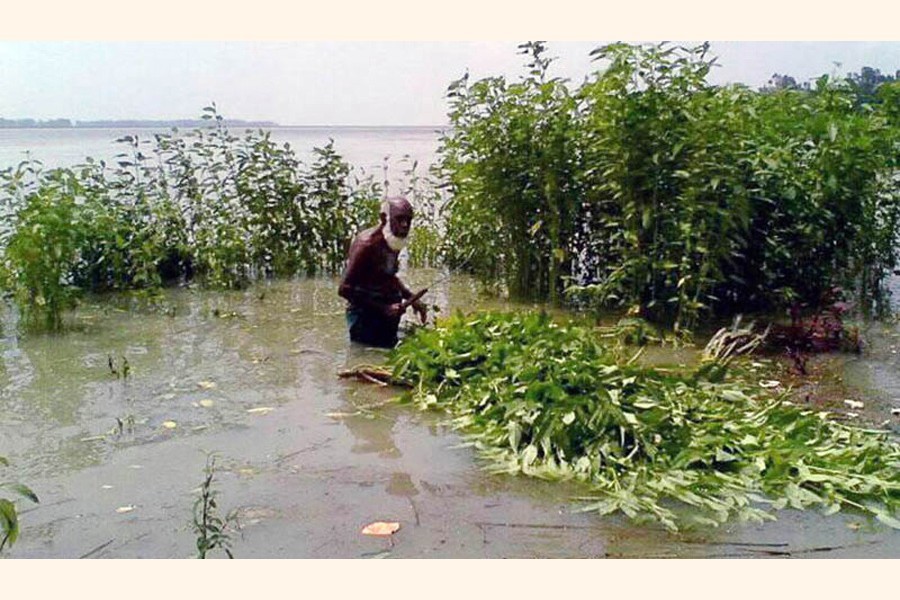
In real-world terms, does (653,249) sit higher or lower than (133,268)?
higher

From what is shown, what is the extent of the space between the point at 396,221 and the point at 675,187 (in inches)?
91.7

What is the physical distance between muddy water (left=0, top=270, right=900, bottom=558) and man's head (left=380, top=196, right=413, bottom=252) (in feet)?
3.01

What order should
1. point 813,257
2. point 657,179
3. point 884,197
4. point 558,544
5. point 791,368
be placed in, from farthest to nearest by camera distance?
point 884,197
point 813,257
point 657,179
point 791,368
point 558,544

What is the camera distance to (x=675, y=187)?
8.23 m

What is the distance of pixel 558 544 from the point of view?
4.41 metres

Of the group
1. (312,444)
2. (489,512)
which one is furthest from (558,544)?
(312,444)

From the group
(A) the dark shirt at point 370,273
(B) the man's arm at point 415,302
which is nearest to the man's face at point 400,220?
(A) the dark shirt at point 370,273

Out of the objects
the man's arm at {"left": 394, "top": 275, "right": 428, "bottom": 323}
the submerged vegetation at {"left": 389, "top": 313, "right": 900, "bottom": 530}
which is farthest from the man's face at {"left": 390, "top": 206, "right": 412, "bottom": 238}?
the submerged vegetation at {"left": 389, "top": 313, "right": 900, "bottom": 530}

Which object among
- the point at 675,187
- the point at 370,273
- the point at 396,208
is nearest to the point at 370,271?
the point at 370,273

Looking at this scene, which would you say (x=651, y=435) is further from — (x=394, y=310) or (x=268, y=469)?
(x=394, y=310)

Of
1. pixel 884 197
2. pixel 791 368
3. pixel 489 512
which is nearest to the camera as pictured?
pixel 489 512

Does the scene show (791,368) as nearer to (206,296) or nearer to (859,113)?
(859,113)

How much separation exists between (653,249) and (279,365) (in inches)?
125

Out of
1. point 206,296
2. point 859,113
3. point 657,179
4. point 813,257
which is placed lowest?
point 206,296
